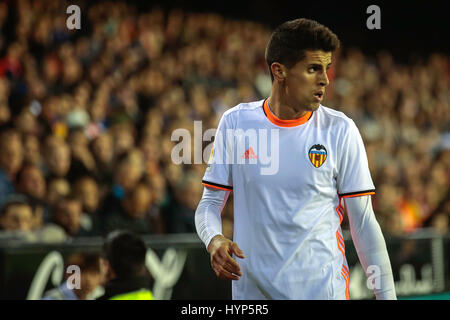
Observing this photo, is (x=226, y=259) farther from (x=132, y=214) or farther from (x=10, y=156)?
(x=10, y=156)

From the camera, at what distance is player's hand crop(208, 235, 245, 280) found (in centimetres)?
267

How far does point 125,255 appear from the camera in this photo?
3.69 m

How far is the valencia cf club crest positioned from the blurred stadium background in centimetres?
315

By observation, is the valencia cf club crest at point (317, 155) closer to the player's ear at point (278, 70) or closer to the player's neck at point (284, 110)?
the player's neck at point (284, 110)

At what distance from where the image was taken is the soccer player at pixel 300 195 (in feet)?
9.23

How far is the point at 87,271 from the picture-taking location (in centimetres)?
536

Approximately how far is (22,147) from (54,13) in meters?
3.49

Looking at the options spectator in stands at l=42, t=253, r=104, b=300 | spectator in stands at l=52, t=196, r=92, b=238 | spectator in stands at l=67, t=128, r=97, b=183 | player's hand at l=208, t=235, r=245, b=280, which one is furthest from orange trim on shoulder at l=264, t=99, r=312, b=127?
spectator in stands at l=67, t=128, r=97, b=183

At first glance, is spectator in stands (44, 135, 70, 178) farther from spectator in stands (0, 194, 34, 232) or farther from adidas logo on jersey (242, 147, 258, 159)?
adidas logo on jersey (242, 147, 258, 159)

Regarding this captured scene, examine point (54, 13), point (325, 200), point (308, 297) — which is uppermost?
point (54, 13)

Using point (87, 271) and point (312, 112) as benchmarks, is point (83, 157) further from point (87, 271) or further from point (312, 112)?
point (312, 112)

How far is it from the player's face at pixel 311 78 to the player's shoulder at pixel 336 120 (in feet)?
0.43

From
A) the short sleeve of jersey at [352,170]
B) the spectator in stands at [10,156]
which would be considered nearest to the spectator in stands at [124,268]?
the short sleeve of jersey at [352,170]

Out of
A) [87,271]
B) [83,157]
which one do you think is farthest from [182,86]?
[87,271]
